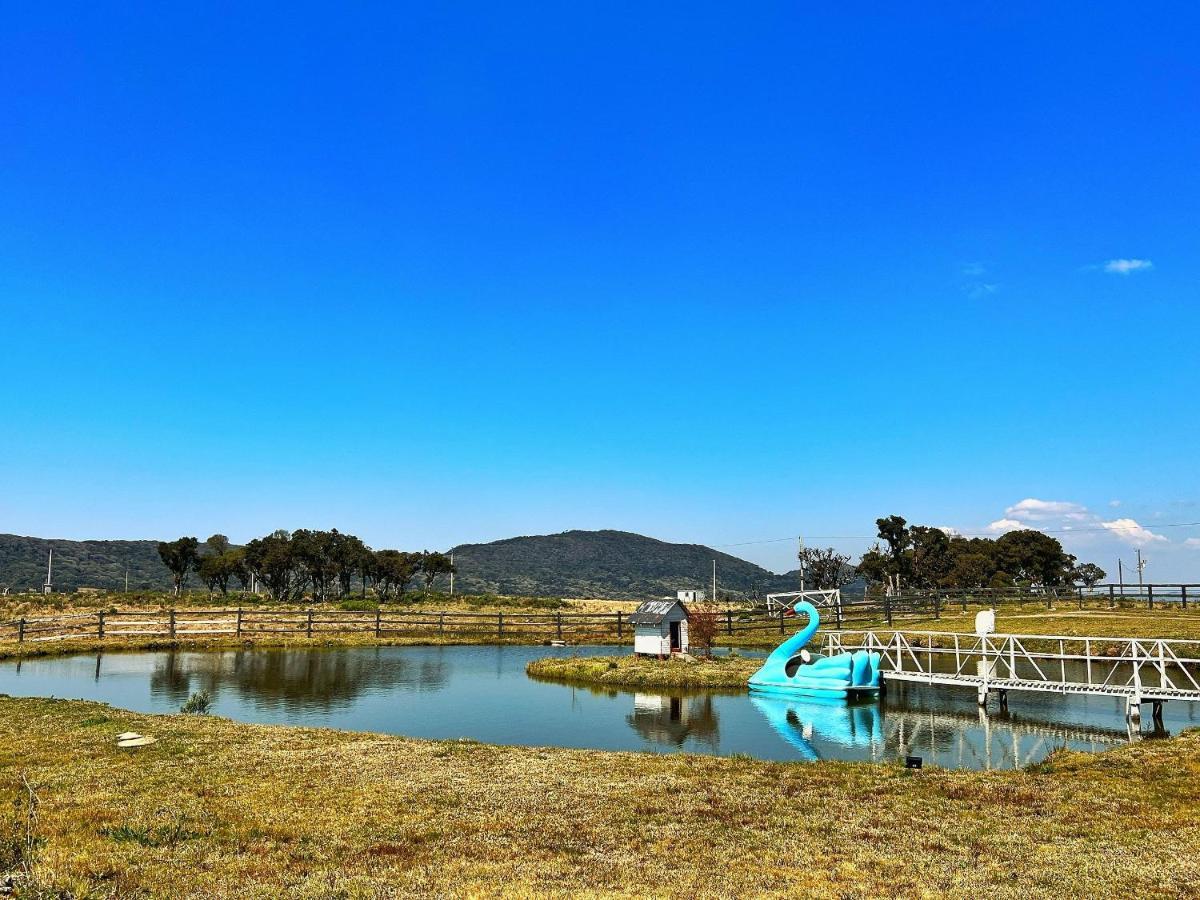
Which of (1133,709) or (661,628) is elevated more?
(661,628)

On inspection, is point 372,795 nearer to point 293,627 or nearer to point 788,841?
point 788,841

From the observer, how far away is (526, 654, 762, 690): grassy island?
97.7 ft

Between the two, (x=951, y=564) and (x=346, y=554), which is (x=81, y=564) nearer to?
(x=346, y=554)

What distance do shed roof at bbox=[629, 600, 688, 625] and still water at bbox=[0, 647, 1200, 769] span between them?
5675mm

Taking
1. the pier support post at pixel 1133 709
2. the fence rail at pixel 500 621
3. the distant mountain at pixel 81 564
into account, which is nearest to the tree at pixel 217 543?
the distant mountain at pixel 81 564

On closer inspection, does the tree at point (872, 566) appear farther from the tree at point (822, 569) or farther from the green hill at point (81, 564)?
the green hill at point (81, 564)

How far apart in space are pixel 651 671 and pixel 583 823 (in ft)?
65.8

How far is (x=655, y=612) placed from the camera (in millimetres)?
35625

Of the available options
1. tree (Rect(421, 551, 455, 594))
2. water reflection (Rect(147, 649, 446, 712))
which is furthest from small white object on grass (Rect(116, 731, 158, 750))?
tree (Rect(421, 551, 455, 594))

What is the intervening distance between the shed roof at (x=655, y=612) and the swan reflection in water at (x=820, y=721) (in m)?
8.74

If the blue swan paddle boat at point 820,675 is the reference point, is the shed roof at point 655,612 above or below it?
above

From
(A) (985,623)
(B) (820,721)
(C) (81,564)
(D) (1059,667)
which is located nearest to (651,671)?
(B) (820,721)

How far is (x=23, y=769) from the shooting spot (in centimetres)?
1471

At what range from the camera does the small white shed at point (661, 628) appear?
116 ft
